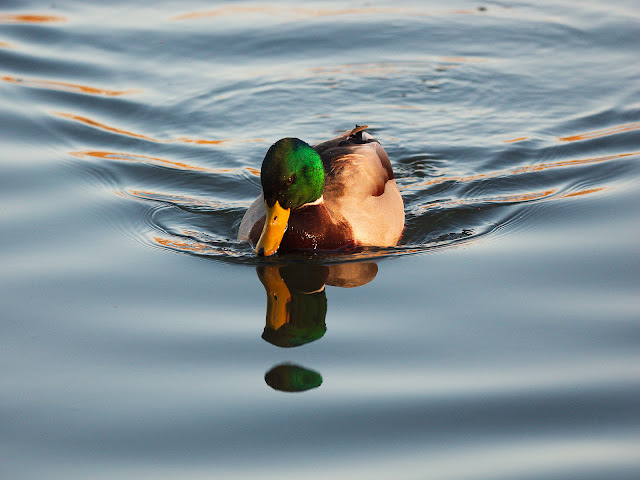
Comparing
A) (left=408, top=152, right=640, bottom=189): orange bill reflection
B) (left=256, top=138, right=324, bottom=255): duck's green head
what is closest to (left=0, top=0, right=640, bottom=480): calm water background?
(left=408, top=152, right=640, bottom=189): orange bill reflection

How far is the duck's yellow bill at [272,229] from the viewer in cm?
641

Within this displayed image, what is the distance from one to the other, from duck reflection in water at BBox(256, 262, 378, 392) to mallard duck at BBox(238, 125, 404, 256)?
0.76ft

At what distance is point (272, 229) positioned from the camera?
21.0ft

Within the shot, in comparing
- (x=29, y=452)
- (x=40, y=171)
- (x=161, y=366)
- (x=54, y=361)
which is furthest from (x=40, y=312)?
(x=40, y=171)

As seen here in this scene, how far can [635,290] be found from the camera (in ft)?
19.1

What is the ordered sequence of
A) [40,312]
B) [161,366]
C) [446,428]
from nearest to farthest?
[446,428], [161,366], [40,312]

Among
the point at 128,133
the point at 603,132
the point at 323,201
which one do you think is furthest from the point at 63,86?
the point at 603,132

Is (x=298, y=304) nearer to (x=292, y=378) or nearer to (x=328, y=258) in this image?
(x=328, y=258)

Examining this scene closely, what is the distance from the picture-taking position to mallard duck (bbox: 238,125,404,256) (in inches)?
250

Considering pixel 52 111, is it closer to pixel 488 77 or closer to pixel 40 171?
pixel 40 171

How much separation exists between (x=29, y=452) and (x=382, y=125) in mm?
5688

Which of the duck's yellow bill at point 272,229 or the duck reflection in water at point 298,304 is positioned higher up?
the duck's yellow bill at point 272,229

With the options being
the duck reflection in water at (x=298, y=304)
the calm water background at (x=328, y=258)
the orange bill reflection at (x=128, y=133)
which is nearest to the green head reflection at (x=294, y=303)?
the duck reflection in water at (x=298, y=304)

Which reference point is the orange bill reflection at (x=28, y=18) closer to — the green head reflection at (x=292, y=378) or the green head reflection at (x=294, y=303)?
the green head reflection at (x=294, y=303)
